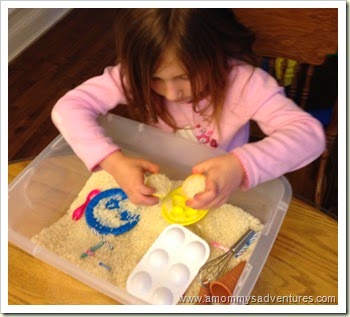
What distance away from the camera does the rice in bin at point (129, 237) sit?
2.25 feet

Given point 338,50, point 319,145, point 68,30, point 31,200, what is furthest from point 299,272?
point 68,30

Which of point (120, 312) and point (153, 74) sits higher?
point (153, 74)

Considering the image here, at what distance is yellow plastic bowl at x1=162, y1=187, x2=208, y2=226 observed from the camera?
27.9 inches

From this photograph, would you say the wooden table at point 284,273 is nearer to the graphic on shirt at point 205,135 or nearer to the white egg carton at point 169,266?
the white egg carton at point 169,266

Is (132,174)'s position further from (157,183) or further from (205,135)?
(205,135)

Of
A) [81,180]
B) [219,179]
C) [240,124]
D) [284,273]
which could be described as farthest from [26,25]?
[284,273]

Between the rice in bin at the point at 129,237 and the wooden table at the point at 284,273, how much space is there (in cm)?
6

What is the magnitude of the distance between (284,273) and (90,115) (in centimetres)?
41

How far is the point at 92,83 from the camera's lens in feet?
2.52

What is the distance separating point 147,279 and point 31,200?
25 centimetres

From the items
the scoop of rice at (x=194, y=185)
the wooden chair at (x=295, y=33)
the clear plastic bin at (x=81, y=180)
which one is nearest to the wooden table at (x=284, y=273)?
the clear plastic bin at (x=81, y=180)

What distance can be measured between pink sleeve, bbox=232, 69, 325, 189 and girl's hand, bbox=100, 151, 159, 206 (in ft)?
0.50

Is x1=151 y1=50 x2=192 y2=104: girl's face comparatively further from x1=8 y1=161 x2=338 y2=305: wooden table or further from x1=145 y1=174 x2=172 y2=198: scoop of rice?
x1=8 y1=161 x2=338 y2=305: wooden table

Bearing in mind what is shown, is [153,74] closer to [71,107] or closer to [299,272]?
[71,107]
